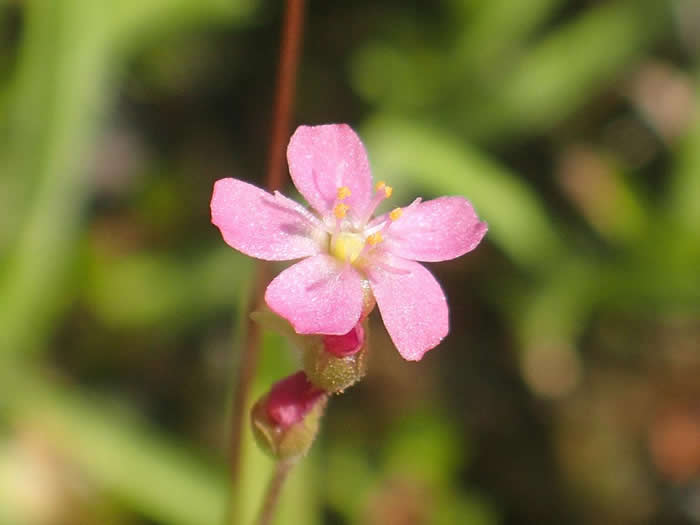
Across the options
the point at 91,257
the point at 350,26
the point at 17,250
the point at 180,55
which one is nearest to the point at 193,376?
the point at 91,257

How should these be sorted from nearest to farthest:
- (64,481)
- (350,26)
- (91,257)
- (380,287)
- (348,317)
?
(348,317)
(380,287)
(64,481)
(91,257)
(350,26)

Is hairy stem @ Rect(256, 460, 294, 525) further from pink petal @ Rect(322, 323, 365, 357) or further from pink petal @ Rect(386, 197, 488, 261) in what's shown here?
pink petal @ Rect(386, 197, 488, 261)

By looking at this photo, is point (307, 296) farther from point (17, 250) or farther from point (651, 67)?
point (651, 67)

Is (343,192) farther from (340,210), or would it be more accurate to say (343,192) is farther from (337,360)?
(337,360)

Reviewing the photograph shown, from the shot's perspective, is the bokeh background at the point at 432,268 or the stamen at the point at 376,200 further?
the bokeh background at the point at 432,268

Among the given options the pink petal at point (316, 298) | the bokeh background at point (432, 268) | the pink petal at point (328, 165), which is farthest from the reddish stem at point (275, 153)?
the bokeh background at point (432, 268)

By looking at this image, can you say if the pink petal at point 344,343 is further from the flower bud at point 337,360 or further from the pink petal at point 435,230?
the pink petal at point 435,230
